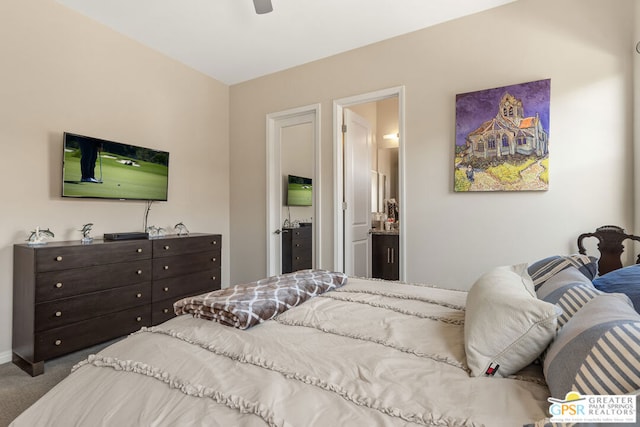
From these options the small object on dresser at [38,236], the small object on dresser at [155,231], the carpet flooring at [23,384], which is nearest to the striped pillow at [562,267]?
the carpet flooring at [23,384]

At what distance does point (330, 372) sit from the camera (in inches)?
36.8

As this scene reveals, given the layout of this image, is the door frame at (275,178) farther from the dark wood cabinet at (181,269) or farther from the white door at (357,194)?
the dark wood cabinet at (181,269)

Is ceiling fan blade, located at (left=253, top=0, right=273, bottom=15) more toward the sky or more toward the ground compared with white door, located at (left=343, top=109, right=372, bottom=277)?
more toward the sky

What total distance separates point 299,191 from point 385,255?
142 cm

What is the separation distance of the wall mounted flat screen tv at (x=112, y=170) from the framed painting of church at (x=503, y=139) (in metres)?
3.02

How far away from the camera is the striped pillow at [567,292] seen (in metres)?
1.06

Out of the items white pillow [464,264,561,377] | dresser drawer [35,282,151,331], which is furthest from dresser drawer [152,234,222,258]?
white pillow [464,264,561,377]

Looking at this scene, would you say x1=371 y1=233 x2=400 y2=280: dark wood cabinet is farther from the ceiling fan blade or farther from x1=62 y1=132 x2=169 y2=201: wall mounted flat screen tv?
the ceiling fan blade

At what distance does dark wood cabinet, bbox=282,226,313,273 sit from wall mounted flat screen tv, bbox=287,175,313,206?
1.07 feet

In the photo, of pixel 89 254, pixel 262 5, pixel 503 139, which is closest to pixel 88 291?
pixel 89 254

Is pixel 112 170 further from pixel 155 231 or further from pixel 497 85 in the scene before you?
pixel 497 85

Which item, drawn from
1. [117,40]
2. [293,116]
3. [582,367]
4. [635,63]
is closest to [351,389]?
[582,367]

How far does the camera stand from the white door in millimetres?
3688

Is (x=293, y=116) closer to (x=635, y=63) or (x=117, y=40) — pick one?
(x=117, y=40)
